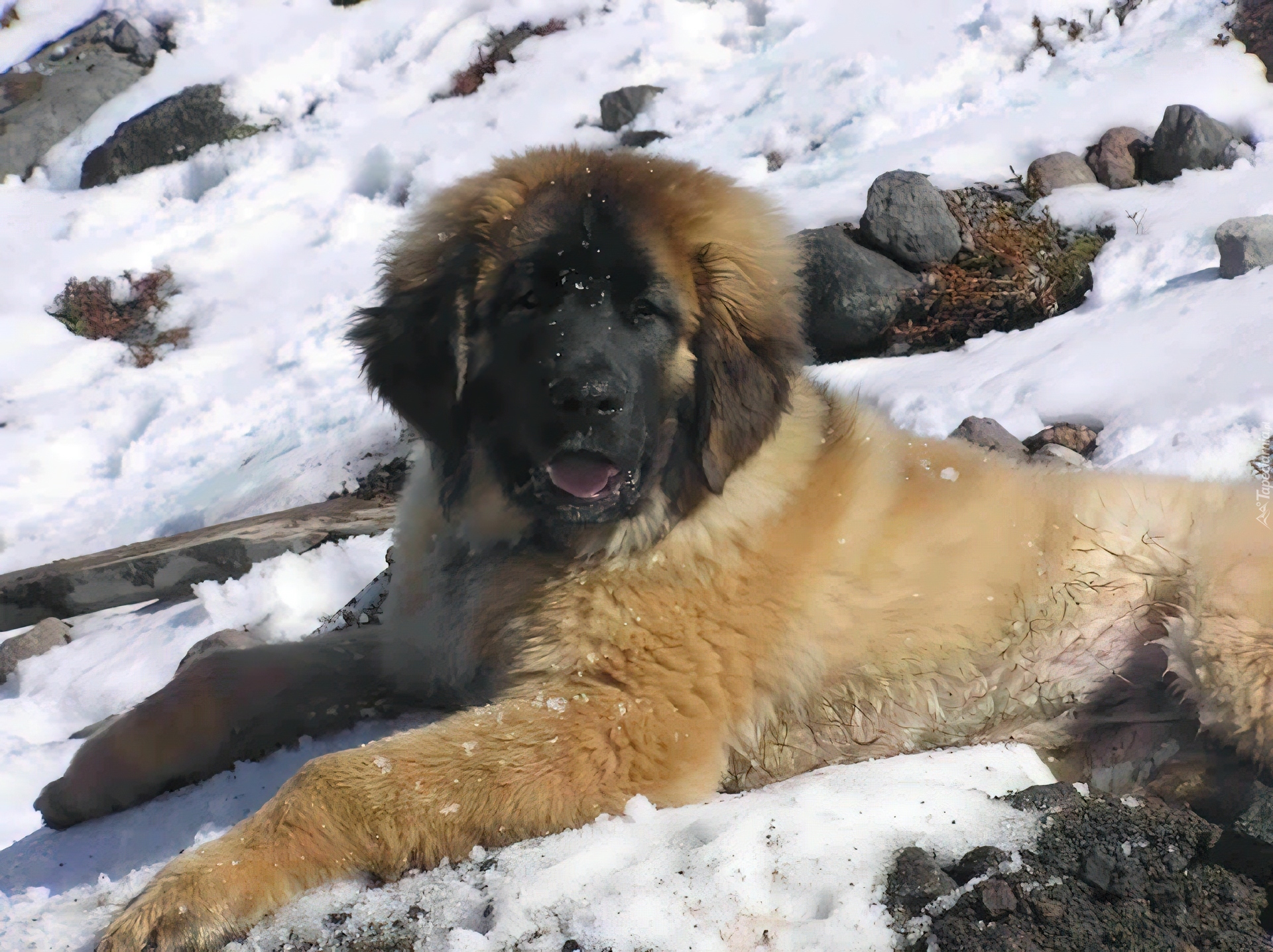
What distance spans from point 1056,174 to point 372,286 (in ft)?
15.0

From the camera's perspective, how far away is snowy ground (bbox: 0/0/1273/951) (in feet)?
6.21

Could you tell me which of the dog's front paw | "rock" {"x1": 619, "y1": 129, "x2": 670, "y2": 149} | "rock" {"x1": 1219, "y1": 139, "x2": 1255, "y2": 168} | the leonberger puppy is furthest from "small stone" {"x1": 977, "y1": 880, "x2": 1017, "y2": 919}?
"rock" {"x1": 619, "y1": 129, "x2": 670, "y2": 149}

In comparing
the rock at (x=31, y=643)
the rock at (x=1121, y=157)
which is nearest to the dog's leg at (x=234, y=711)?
the rock at (x=31, y=643)

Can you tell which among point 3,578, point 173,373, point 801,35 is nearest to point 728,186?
point 3,578

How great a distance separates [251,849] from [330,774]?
20 centimetres

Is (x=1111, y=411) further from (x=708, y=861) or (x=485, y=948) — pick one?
(x=485, y=948)

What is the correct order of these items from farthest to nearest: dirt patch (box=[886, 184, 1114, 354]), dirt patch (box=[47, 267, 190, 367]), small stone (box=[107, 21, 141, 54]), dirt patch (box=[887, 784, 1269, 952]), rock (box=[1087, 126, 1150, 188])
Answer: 1. small stone (box=[107, 21, 141, 54])
2. dirt patch (box=[47, 267, 190, 367])
3. rock (box=[1087, 126, 1150, 188])
4. dirt patch (box=[886, 184, 1114, 354])
5. dirt patch (box=[887, 784, 1269, 952])

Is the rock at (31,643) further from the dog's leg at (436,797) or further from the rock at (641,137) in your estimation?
the rock at (641,137)

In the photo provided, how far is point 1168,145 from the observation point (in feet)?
19.3

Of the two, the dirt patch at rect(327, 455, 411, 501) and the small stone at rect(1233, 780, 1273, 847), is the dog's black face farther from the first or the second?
the dirt patch at rect(327, 455, 411, 501)

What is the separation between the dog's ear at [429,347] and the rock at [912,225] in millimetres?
4033

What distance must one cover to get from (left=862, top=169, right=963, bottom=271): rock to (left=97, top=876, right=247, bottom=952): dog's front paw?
5218 millimetres

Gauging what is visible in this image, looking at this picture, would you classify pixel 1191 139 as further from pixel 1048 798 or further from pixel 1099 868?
pixel 1099 868

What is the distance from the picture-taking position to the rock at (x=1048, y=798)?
183 centimetres
